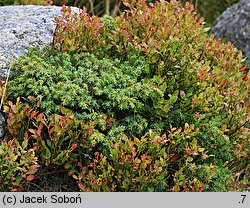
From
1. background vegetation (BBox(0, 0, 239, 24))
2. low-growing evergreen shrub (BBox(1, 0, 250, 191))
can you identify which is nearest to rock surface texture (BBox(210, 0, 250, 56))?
background vegetation (BBox(0, 0, 239, 24))

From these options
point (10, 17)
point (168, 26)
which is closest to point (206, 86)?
point (168, 26)

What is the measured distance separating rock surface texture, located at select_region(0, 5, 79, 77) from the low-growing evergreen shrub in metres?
0.11

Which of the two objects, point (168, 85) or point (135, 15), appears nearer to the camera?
point (168, 85)

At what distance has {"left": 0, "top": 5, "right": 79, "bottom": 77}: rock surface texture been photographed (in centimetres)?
289

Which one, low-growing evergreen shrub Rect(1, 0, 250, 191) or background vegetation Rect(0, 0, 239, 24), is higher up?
background vegetation Rect(0, 0, 239, 24)

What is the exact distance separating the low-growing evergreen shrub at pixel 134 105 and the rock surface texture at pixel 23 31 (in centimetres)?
11

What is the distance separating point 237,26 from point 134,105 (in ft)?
9.03

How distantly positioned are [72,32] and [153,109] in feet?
2.52

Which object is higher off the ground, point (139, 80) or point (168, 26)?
point (168, 26)

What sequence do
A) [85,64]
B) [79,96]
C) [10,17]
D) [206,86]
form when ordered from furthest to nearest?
1. [10,17]
2. [206,86]
3. [85,64]
4. [79,96]

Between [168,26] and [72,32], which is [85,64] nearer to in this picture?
[72,32]

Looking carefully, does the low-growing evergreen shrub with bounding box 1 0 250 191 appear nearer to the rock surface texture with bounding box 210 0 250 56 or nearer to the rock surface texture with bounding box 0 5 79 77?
the rock surface texture with bounding box 0 5 79 77

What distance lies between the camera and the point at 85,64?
2.78 m
